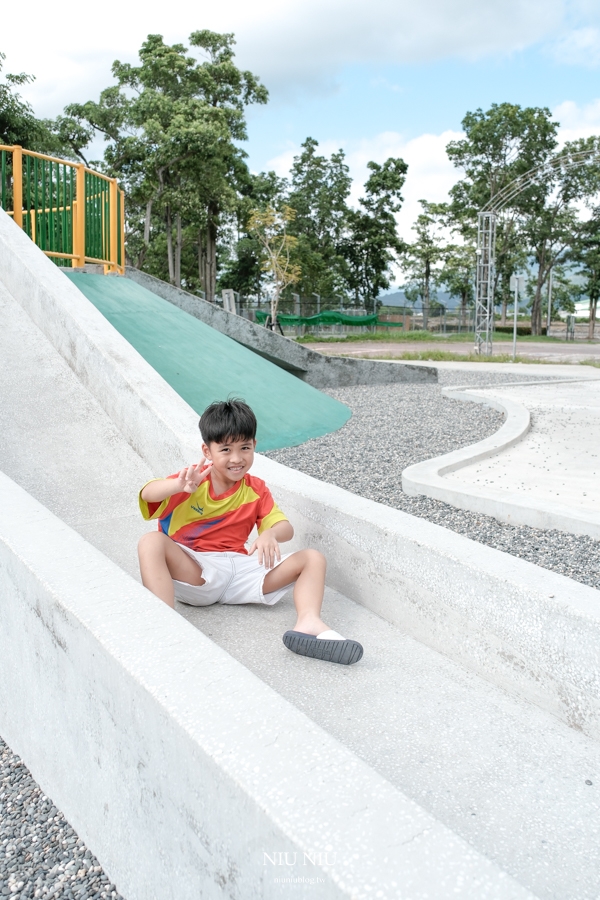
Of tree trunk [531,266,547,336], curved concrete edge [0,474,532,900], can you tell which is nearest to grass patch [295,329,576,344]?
tree trunk [531,266,547,336]

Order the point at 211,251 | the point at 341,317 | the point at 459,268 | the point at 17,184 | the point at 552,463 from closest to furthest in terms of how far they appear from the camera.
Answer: the point at 552,463
the point at 17,184
the point at 211,251
the point at 341,317
the point at 459,268

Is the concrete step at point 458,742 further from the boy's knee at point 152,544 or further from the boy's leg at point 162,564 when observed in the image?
the boy's knee at point 152,544

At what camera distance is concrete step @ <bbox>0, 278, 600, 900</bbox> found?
1775 millimetres

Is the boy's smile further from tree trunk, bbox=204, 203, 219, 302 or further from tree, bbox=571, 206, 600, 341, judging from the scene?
tree, bbox=571, 206, 600, 341

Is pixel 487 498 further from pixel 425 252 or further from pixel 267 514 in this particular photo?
pixel 425 252

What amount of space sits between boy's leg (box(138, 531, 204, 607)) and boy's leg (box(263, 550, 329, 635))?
1.12ft

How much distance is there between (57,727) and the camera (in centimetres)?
210

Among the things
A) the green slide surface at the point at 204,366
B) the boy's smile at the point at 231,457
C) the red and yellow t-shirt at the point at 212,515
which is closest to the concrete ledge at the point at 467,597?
the red and yellow t-shirt at the point at 212,515

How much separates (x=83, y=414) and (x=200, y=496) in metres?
2.31

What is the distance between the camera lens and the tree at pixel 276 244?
39.0 meters

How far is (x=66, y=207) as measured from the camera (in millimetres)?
8344

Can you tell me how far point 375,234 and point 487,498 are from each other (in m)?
45.9

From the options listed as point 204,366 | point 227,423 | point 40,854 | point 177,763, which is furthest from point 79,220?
point 177,763

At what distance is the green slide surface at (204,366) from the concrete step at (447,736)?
137 inches
